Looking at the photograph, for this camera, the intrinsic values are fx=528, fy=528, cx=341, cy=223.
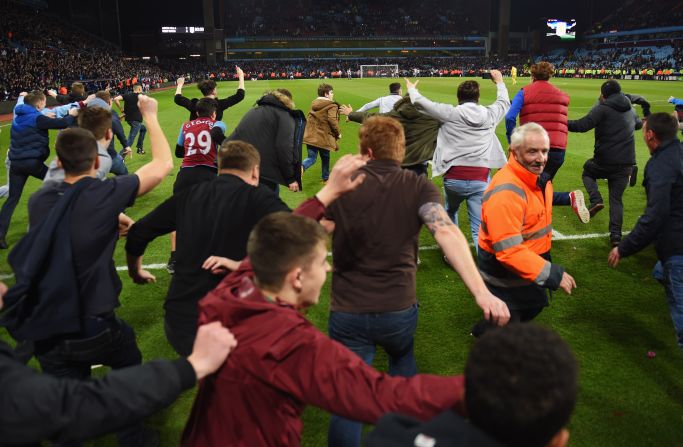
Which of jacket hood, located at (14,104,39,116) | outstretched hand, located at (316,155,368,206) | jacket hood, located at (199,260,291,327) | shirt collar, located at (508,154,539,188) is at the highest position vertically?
jacket hood, located at (14,104,39,116)

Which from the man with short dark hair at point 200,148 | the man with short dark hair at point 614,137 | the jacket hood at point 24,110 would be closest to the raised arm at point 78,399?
the man with short dark hair at point 200,148

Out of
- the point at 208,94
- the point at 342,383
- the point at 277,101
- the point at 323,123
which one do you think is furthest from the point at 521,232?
the point at 323,123

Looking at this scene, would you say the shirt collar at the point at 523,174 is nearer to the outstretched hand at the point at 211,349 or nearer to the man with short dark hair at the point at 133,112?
the outstretched hand at the point at 211,349

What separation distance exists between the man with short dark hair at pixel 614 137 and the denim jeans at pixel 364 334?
5.57 m

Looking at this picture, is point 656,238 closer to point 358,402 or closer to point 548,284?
point 548,284

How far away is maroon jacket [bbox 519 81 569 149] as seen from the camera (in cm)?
768

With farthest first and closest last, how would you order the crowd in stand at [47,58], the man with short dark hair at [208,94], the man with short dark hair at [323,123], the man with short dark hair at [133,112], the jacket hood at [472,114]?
the crowd in stand at [47,58] → the man with short dark hair at [133,112] → the man with short dark hair at [323,123] → the man with short dark hair at [208,94] → the jacket hood at [472,114]

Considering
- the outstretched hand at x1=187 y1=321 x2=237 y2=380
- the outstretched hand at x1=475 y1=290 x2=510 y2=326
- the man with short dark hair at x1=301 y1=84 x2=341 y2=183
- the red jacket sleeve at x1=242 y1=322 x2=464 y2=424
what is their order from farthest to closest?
the man with short dark hair at x1=301 y1=84 x2=341 y2=183, the outstretched hand at x1=475 y1=290 x2=510 y2=326, the outstretched hand at x1=187 y1=321 x2=237 y2=380, the red jacket sleeve at x1=242 y1=322 x2=464 y2=424

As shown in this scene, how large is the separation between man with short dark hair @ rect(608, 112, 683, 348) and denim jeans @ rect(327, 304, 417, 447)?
2212mm

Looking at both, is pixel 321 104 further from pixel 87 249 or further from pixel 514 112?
pixel 87 249

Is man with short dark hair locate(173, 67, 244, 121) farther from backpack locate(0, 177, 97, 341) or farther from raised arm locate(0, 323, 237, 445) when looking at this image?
raised arm locate(0, 323, 237, 445)

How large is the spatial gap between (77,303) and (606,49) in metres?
96.2

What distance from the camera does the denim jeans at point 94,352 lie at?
330 centimetres

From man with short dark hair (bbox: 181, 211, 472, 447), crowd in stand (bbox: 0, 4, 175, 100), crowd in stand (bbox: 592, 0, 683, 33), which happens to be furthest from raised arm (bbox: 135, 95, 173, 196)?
crowd in stand (bbox: 592, 0, 683, 33)
